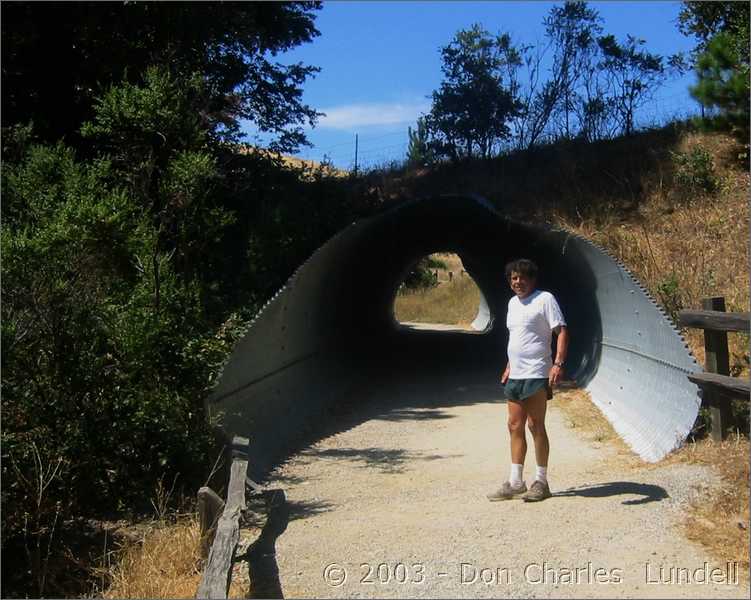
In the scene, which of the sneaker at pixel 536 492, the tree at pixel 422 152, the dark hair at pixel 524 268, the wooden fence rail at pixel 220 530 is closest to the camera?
the wooden fence rail at pixel 220 530

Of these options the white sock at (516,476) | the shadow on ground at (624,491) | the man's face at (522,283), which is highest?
the man's face at (522,283)

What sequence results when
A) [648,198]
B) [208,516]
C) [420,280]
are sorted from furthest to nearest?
[420,280], [648,198], [208,516]

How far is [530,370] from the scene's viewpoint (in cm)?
677

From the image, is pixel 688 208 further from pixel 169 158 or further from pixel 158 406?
pixel 158 406

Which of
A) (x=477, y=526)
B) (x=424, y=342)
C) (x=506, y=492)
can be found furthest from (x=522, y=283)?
(x=424, y=342)

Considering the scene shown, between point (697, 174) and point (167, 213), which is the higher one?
point (697, 174)

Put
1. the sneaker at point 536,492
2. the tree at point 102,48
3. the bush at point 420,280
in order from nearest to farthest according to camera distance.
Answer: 1. the sneaker at point 536,492
2. the tree at point 102,48
3. the bush at point 420,280

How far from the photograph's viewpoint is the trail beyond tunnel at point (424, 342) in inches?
346

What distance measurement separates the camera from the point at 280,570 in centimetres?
564

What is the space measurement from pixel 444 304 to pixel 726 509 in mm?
37919

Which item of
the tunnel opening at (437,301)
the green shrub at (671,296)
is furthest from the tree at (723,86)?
the tunnel opening at (437,301)

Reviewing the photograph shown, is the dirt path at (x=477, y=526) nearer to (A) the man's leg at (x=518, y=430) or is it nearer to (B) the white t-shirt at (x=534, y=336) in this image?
(A) the man's leg at (x=518, y=430)

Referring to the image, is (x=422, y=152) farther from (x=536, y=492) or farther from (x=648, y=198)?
(x=536, y=492)

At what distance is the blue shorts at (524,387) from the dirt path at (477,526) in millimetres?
852
